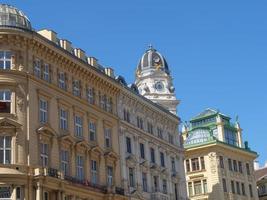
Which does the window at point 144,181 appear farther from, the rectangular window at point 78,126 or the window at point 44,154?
the window at point 44,154

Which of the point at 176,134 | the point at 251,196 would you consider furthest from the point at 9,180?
the point at 251,196

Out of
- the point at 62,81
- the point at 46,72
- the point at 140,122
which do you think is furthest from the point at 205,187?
the point at 46,72

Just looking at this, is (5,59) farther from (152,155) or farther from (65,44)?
(152,155)

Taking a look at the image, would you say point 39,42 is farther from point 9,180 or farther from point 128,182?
point 128,182

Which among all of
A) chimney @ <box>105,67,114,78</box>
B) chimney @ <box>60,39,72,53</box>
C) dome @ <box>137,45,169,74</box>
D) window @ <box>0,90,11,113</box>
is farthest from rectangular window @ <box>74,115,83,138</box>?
dome @ <box>137,45,169,74</box>

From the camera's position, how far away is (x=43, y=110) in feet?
170

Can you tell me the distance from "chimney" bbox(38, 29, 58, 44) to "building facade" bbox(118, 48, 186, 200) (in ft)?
38.4

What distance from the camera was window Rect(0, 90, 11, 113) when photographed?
48.9 m

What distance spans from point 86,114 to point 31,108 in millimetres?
9089

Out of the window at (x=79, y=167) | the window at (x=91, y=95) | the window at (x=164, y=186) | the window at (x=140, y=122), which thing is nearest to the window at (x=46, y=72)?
the window at (x=91, y=95)

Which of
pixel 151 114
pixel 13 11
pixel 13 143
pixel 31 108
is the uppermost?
pixel 13 11

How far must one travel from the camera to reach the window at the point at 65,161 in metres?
52.3

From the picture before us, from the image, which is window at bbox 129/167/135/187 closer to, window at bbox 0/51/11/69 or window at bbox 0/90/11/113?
window at bbox 0/90/11/113

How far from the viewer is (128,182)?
6188 centimetres
